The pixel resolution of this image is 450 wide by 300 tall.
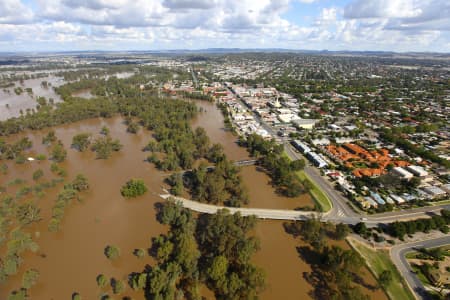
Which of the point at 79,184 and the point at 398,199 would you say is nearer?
the point at 398,199

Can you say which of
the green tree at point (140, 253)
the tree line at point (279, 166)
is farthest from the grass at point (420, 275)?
the green tree at point (140, 253)

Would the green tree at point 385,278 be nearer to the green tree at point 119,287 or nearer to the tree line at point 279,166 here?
the tree line at point 279,166

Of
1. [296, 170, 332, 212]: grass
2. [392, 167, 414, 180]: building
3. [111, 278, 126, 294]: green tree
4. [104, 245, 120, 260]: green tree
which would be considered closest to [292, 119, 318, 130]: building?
[392, 167, 414, 180]: building

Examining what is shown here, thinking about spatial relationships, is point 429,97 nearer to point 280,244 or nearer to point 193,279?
point 280,244

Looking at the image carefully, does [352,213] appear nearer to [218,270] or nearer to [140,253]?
[218,270]

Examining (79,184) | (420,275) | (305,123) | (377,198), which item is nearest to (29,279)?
(79,184)

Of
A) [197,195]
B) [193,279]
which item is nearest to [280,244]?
[193,279]
